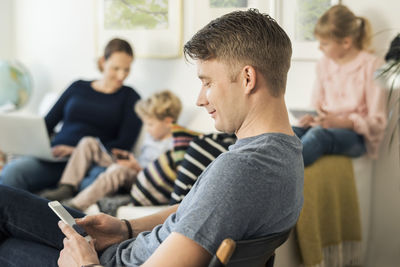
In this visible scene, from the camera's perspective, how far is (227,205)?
1023mm

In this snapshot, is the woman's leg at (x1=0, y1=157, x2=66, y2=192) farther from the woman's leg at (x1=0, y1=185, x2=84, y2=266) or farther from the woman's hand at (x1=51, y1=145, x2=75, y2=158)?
the woman's leg at (x1=0, y1=185, x2=84, y2=266)

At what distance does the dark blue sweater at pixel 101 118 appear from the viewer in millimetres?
3219

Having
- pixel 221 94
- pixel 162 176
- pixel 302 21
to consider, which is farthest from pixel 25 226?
pixel 302 21

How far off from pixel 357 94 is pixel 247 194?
1565 mm

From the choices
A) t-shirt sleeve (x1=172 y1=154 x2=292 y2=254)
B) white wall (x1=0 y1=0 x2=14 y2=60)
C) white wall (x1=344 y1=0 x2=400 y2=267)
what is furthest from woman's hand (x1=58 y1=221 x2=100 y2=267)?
white wall (x1=0 y1=0 x2=14 y2=60)

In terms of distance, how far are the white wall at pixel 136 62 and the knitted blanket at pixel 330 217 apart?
24 centimetres

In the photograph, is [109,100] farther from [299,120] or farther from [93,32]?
[299,120]

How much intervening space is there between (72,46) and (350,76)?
2134 millimetres

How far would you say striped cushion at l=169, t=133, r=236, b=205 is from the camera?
1958 millimetres

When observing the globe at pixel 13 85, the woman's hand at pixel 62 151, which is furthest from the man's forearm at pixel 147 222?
the globe at pixel 13 85

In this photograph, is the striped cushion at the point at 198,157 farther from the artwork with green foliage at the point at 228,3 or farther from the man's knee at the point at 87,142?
the man's knee at the point at 87,142

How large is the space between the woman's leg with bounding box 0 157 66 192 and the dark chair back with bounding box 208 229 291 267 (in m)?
1.96

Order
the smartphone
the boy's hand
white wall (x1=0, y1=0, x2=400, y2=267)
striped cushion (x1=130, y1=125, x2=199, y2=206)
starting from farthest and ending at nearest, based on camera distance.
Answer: the boy's hand
white wall (x1=0, y1=0, x2=400, y2=267)
striped cushion (x1=130, y1=125, x2=199, y2=206)
the smartphone

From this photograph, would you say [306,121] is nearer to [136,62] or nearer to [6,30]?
[136,62]
